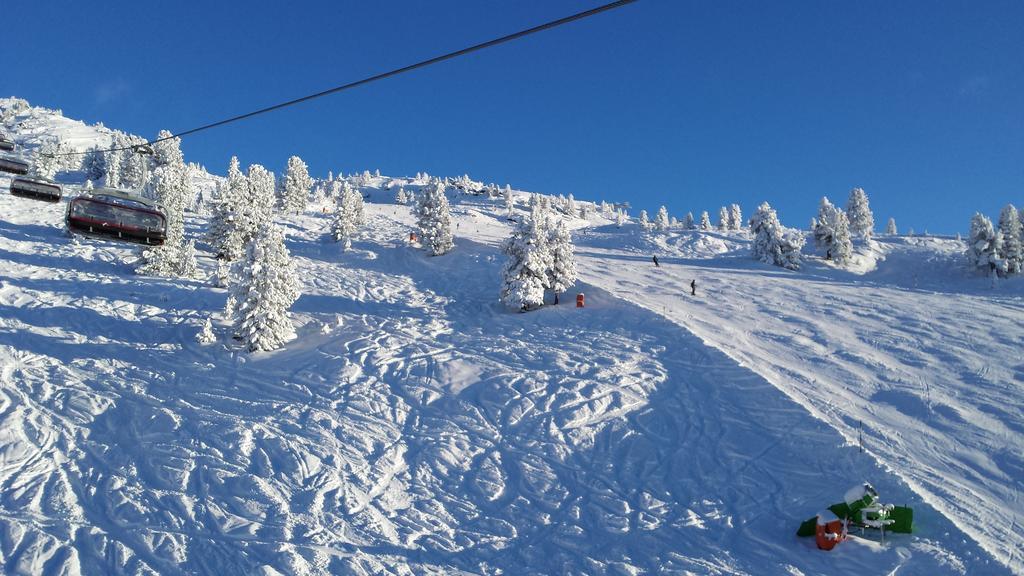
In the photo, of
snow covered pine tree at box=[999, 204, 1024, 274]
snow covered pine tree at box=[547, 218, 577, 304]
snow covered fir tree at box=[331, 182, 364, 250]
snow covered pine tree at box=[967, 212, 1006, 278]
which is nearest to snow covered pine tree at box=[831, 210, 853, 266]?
snow covered pine tree at box=[967, 212, 1006, 278]

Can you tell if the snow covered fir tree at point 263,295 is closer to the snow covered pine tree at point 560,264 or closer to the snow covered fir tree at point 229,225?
the snow covered pine tree at point 560,264

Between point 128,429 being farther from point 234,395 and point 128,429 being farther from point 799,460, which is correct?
point 799,460

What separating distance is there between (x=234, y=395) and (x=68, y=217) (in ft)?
30.2

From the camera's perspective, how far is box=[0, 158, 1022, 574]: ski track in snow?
13.5m

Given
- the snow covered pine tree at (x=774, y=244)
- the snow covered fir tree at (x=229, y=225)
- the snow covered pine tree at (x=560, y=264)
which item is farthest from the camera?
the snow covered pine tree at (x=774, y=244)

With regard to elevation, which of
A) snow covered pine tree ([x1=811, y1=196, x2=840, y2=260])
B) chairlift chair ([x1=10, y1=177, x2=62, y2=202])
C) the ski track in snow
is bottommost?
the ski track in snow

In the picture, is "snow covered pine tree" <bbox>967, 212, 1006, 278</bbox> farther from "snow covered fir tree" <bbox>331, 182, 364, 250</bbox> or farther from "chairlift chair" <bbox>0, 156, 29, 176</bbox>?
"chairlift chair" <bbox>0, 156, 29, 176</bbox>

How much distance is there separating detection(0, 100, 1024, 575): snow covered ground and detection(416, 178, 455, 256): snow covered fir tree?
21861 mm

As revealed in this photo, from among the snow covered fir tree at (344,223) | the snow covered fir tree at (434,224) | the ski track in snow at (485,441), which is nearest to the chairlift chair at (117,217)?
the ski track in snow at (485,441)

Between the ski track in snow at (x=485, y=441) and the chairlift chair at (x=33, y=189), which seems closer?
the ski track in snow at (x=485, y=441)

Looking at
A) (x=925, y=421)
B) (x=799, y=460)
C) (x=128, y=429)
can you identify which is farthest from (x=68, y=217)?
(x=925, y=421)

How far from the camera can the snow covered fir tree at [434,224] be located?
5719 cm

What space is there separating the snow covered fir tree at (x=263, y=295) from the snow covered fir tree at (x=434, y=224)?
2710 centimetres

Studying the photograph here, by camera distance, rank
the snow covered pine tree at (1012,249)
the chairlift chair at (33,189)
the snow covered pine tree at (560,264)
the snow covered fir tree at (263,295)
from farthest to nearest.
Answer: the snow covered pine tree at (1012,249)
the snow covered pine tree at (560,264)
the snow covered fir tree at (263,295)
the chairlift chair at (33,189)
